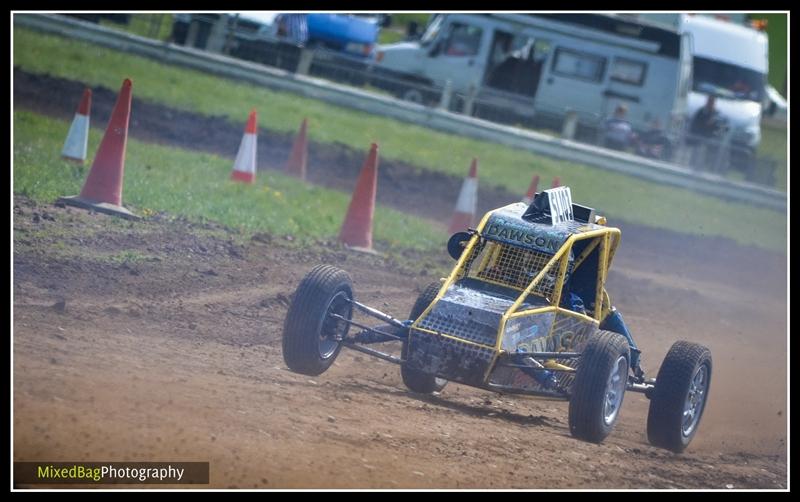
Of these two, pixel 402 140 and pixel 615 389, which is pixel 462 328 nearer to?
pixel 615 389

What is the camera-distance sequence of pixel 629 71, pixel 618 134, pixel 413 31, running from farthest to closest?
pixel 413 31 < pixel 629 71 < pixel 618 134

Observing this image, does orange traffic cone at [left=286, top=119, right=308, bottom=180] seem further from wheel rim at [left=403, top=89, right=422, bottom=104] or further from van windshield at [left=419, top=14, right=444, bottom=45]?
van windshield at [left=419, top=14, right=444, bottom=45]

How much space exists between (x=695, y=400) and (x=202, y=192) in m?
6.78

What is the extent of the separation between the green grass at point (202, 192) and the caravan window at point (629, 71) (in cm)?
1044

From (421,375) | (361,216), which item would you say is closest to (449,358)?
(421,375)

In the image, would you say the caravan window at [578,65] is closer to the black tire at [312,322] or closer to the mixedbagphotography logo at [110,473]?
the black tire at [312,322]

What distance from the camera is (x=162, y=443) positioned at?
6.73 meters

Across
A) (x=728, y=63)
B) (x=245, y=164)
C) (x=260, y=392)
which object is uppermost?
(x=728, y=63)

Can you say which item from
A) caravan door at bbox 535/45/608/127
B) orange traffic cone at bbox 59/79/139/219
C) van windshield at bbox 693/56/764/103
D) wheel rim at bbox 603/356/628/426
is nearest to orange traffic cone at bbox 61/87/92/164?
orange traffic cone at bbox 59/79/139/219

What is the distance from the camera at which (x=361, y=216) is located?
14.0 m

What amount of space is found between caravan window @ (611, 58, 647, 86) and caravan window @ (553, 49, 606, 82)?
0.84 ft

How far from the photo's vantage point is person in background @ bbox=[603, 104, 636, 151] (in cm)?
2453

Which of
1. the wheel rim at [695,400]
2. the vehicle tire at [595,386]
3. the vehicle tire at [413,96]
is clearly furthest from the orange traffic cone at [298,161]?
the vehicle tire at [595,386]

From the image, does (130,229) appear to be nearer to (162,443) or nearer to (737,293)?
(162,443)
